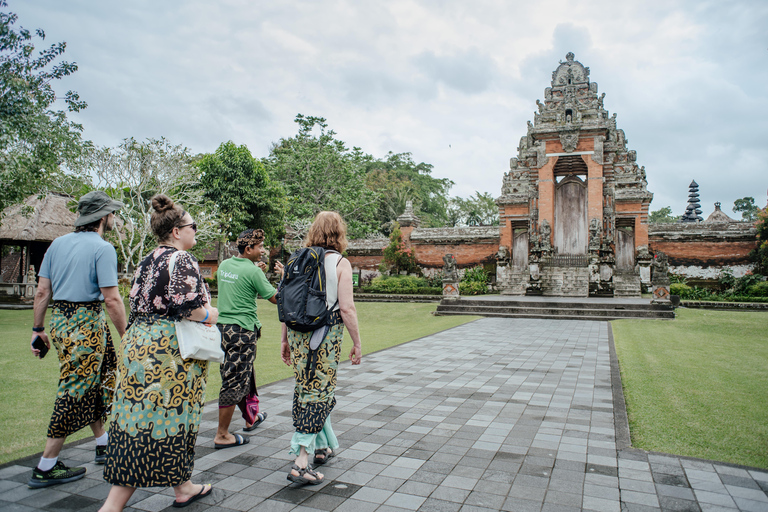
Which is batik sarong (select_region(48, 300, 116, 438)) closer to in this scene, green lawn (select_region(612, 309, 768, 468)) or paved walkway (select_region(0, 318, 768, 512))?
paved walkway (select_region(0, 318, 768, 512))

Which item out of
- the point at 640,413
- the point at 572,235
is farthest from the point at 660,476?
the point at 572,235

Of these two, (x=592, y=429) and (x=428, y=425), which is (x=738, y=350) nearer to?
(x=592, y=429)

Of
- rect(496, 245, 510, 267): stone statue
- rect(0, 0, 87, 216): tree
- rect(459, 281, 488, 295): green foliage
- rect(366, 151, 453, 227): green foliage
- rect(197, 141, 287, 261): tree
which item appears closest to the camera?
rect(0, 0, 87, 216): tree

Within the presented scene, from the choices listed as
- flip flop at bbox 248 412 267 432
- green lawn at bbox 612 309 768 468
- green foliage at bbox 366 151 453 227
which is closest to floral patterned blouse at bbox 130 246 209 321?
flip flop at bbox 248 412 267 432

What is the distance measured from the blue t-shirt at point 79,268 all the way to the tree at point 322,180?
63.7ft

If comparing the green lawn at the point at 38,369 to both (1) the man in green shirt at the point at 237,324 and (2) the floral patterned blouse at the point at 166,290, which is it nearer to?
(1) the man in green shirt at the point at 237,324

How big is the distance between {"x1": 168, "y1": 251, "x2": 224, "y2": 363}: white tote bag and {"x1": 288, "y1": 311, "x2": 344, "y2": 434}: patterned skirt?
629 millimetres

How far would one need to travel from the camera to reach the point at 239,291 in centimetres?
369

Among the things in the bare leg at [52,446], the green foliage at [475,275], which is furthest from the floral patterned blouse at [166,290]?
the green foliage at [475,275]

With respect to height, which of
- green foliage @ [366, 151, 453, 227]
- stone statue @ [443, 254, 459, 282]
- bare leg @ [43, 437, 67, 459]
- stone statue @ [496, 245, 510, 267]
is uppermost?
green foliage @ [366, 151, 453, 227]

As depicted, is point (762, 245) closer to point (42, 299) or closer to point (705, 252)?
point (705, 252)

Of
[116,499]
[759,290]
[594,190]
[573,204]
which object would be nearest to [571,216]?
[573,204]

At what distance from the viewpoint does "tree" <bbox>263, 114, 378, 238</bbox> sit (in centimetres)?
2300

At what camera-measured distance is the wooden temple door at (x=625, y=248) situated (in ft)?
68.3
